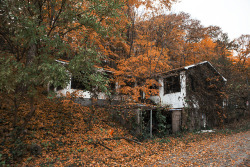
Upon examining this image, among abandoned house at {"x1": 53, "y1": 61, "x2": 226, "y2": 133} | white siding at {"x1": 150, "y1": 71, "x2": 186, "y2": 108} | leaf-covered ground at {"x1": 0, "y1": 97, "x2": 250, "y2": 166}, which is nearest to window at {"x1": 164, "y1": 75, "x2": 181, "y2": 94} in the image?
abandoned house at {"x1": 53, "y1": 61, "x2": 226, "y2": 133}

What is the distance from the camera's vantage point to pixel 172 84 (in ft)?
53.8

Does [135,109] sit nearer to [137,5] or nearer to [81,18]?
[81,18]

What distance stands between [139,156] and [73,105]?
641 centimetres

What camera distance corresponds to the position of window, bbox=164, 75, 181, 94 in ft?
52.4

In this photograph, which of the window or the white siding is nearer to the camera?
the white siding

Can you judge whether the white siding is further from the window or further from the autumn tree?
the autumn tree

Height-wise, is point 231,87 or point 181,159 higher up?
point 231,87

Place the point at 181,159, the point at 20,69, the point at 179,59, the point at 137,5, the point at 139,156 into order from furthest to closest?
the point at 179,59 < the point at 137,5 < the point at 139,156 < the point at 181,159 < the point at 20,69

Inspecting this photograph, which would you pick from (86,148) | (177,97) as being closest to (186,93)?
(177,97)

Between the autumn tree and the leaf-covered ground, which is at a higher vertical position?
the autumn tree

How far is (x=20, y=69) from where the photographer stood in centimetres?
554

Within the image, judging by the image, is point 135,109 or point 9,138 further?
point 135,109

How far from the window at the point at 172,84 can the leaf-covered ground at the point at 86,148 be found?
574 cm

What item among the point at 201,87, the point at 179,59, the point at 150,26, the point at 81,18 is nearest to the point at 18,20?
the point at 81,18
